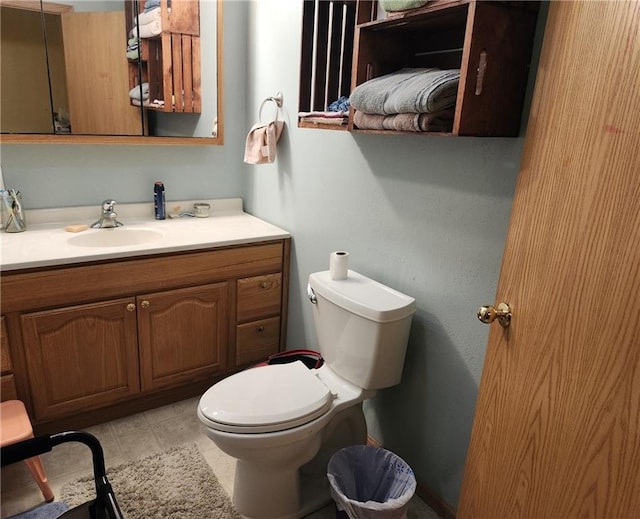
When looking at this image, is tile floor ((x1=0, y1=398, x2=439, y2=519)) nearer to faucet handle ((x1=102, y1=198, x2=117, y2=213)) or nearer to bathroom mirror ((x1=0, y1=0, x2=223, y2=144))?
faucet handle ((x1=102, y1=198, x2=117, y2=213))

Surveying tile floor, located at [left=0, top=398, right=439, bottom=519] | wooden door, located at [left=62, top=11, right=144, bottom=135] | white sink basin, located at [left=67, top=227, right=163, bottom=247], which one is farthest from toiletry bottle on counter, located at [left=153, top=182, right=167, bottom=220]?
tile floor, located at [left=0, top=398, right=439, bottom=519]

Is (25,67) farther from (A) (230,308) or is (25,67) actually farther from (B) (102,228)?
(A) (230,308)

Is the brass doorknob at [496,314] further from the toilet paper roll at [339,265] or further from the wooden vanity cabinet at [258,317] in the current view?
the wooden vanity cabinet at [258,317]

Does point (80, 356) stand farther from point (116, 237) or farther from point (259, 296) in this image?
point (259, 296)

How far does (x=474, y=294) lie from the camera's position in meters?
1.36

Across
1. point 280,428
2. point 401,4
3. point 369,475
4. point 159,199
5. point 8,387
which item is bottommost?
point 369,475

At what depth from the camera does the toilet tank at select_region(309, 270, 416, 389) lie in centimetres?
146

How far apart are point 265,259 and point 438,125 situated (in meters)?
1.18

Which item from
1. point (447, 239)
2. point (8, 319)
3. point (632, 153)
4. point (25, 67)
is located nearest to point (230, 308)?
point (8, 319)

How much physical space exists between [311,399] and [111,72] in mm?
1634

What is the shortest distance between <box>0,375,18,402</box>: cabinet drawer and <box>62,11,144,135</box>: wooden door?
3.36ft

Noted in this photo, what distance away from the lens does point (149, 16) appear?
202cm

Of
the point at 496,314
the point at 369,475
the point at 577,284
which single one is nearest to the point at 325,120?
the point at 496,314

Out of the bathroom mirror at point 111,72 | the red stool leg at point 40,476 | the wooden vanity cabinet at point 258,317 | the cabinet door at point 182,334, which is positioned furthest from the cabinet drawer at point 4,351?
the wooden vanity cabinet at point 258,317
